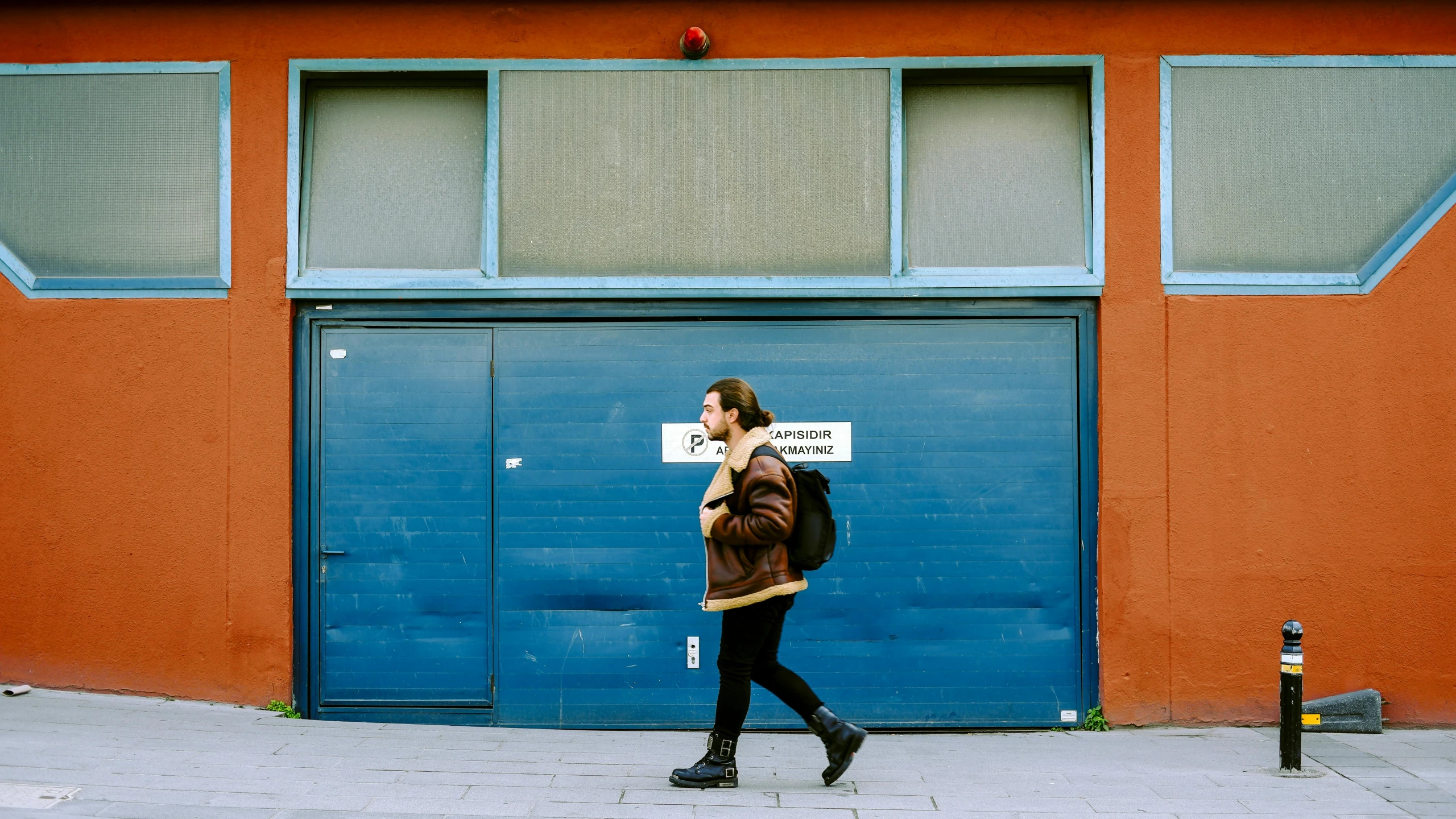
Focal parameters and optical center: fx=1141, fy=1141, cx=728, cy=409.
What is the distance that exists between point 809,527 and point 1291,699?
8.51 ft

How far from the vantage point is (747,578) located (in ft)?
17.2

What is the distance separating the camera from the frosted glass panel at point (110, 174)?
23.4 ft

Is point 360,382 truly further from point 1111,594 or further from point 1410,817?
point 1410,817

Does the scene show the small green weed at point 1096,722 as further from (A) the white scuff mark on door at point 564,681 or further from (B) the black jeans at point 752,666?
(A) the white scuff mark on door at point 564,681

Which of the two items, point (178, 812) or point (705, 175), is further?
point (705, 175)

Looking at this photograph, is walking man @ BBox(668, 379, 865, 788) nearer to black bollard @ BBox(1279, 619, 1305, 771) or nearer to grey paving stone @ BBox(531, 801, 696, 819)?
grey paving stone @ BBox(531, 801, 696, 819)

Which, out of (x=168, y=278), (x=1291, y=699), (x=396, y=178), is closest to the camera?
(x=1291, y=699)

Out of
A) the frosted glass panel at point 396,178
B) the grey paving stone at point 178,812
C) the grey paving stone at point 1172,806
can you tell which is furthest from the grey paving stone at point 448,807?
the frosted glass panel at point 396,178

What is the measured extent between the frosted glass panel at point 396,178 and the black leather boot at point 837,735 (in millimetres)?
3596

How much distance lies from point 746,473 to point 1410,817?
340 cm

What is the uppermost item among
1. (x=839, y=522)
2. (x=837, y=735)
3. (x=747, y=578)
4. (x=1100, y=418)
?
(x=1100, y=418)

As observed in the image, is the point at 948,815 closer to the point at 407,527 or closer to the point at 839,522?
the point at 839,522

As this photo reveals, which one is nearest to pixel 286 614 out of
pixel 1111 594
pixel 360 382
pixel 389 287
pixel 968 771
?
pixel 360 382

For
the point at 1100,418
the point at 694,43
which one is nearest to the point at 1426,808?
the point at 1100,418
